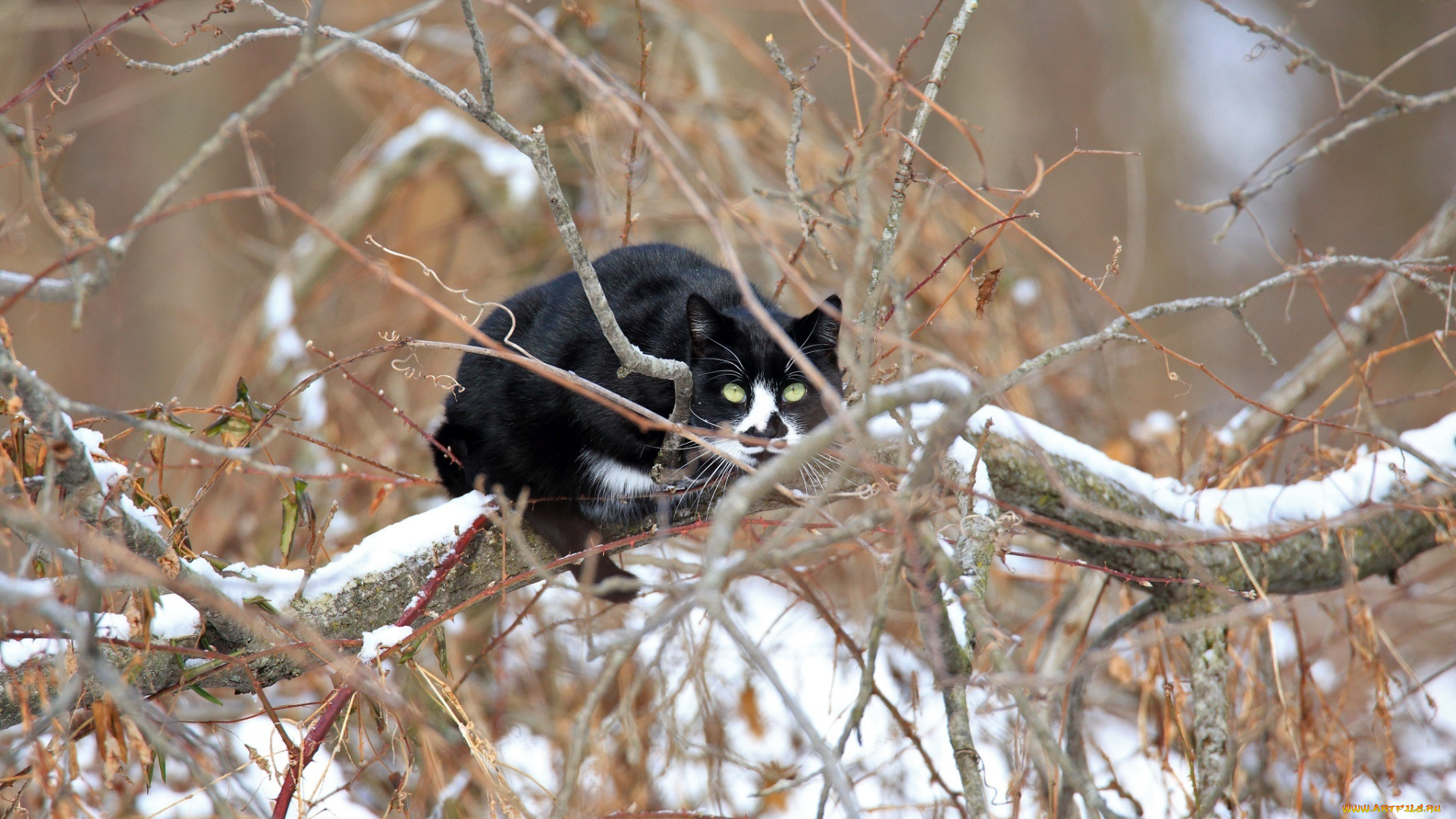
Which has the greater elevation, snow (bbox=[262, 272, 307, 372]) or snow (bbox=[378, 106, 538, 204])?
snow (bbox=[378, 106, 538, 204])

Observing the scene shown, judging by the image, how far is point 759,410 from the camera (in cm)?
242

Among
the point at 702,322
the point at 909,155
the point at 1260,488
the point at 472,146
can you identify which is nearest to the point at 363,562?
the point at 702,322

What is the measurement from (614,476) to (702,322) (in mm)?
486

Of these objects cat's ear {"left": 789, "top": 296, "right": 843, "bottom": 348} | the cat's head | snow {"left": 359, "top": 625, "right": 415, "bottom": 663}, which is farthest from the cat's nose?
snow {"left": 359, "top": 625, "right": 415, "bottom": 663}

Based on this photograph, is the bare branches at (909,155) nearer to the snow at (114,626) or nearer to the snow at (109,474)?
the snow at (109,474)

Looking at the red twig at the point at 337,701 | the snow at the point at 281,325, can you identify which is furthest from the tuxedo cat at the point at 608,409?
the snow at the point at 281,325

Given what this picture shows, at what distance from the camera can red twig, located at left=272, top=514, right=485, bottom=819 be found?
1634 millimetres

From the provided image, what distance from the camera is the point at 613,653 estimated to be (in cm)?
112

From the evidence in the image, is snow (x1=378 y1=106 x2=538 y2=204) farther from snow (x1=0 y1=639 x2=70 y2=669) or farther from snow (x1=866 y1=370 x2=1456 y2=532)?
snow (x1=0 y1=639 x2=70 y2=669)

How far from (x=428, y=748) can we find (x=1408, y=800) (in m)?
3.38

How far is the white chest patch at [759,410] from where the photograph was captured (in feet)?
7.79

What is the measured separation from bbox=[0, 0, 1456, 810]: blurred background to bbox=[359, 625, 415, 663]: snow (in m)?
0.53

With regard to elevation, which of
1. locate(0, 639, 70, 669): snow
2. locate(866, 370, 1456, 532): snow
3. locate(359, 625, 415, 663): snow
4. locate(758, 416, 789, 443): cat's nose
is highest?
locate(866, 370, 1456, 532): snow

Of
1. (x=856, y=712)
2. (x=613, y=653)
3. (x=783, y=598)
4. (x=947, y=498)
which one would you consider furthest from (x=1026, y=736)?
(x=783, y=598)
